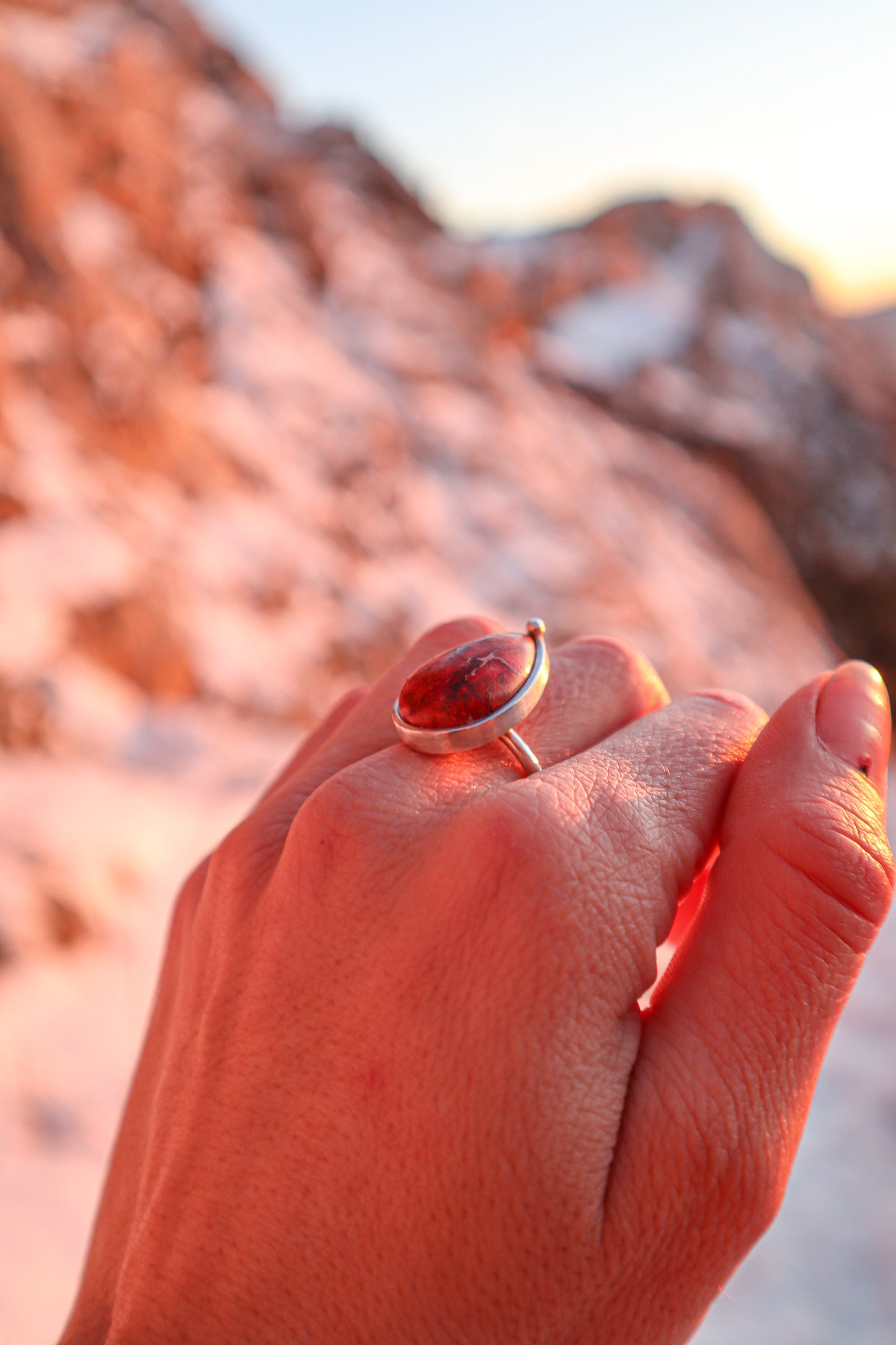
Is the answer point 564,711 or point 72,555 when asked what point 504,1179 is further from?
point 72,555

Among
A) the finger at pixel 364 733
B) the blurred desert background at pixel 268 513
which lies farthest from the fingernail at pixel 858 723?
the blurred desert background at pixel 268 513

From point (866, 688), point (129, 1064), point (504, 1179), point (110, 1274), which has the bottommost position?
point (129, 1064)

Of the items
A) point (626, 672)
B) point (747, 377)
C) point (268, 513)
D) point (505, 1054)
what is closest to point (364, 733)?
point (626, 672)

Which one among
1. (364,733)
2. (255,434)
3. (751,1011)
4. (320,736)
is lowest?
(255,434)

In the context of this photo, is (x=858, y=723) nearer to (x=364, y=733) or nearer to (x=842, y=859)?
(x=842, y=859)

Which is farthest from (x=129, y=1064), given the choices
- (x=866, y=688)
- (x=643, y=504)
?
(x=643, y=504)

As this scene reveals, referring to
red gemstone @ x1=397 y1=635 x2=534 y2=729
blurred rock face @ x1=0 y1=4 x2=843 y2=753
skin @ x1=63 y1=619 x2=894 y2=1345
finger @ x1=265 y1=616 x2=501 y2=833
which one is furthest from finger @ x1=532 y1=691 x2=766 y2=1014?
blurred rock face @ x1=0 y1=4 x2=843 y2=753

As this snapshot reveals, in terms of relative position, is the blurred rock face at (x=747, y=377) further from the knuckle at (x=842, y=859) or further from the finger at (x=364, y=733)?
the knuckle at (x=842, y=859)
